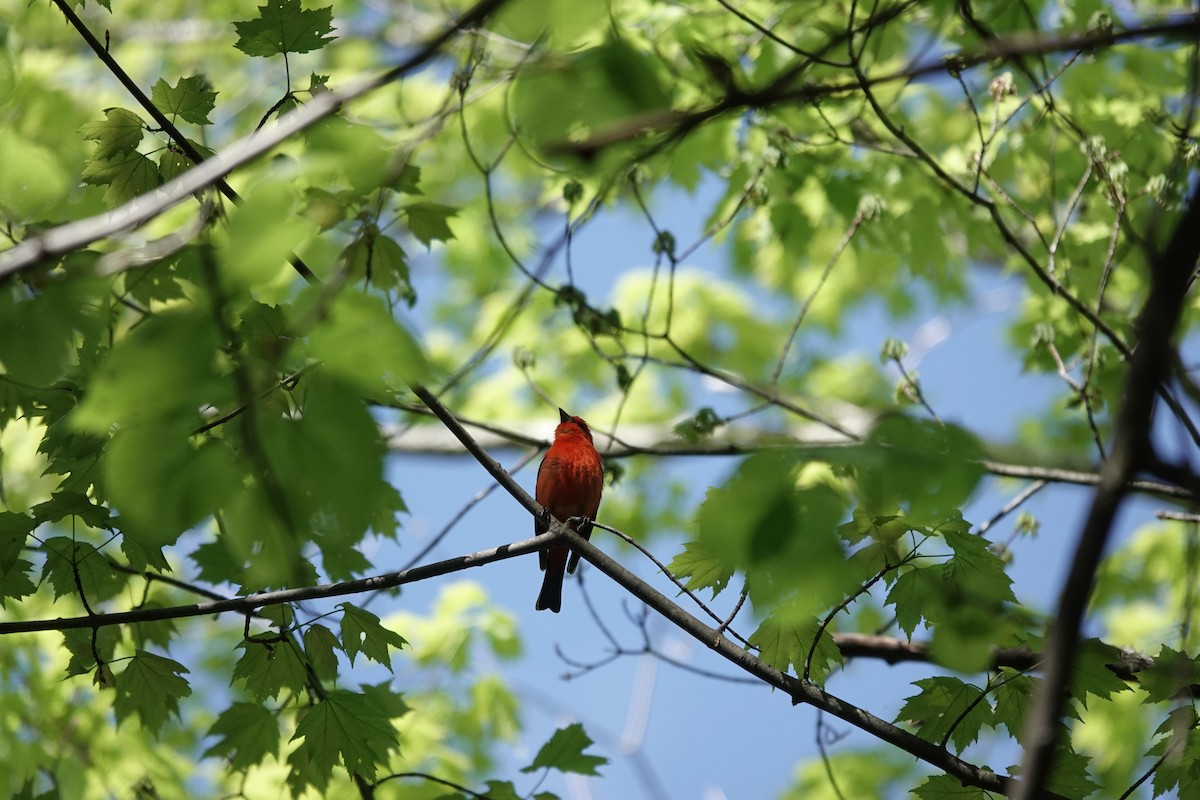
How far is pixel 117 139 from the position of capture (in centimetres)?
298

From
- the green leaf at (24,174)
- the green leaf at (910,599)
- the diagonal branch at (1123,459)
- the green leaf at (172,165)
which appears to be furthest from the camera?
the green leaf at (172,165)

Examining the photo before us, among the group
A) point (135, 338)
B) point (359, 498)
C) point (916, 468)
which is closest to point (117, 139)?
point (135, 338)

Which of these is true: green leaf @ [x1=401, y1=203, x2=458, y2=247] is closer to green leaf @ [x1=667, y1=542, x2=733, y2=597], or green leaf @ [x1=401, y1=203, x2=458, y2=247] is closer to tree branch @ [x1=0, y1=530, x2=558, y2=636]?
tree branch @ [x1=0, y1=530, x2=558, y2=636]

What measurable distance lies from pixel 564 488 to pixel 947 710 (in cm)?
259

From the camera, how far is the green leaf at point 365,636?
2934 millimetres

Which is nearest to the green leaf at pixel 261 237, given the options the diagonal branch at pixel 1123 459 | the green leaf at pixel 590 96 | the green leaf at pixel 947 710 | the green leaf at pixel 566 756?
the green leaf at pixel 590 96

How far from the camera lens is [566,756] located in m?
3.55

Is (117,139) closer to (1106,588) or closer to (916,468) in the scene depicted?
(916,468)

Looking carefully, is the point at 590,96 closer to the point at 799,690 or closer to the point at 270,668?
the point at 799,690

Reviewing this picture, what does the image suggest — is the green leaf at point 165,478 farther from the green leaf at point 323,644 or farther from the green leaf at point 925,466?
the green leaf at point 323,644

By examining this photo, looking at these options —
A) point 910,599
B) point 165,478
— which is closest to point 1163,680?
point 910,599

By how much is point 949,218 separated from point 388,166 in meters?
4.29

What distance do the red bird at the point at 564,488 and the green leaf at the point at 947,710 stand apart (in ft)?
7.56

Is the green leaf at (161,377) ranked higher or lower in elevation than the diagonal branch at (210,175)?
lower
